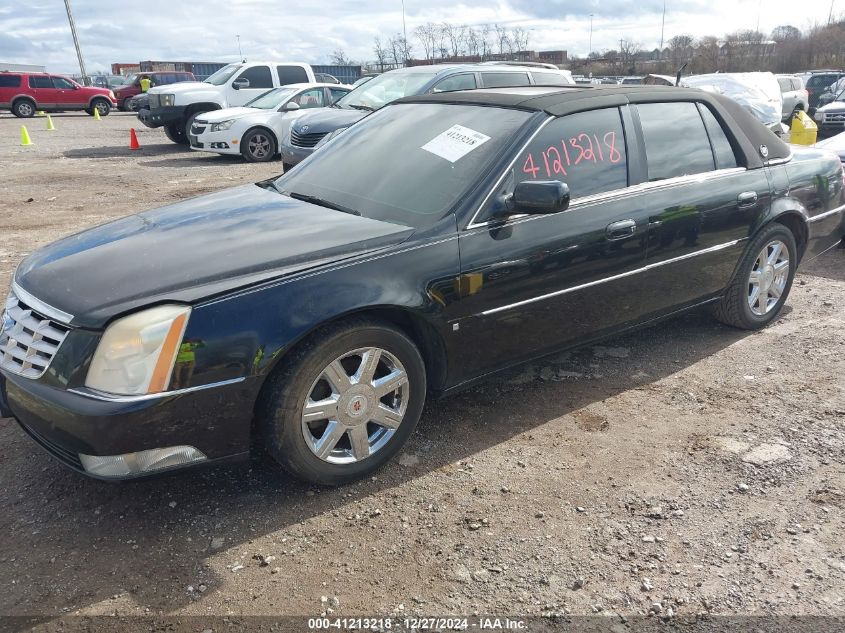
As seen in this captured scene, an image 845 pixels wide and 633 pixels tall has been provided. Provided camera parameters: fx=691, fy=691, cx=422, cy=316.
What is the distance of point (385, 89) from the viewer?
10453 millimetres

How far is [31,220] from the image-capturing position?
27.6 ft

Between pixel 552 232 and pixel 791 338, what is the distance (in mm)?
2407

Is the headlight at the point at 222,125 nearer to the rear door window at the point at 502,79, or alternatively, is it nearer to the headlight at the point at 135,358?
the rear door window at the point at 502,79

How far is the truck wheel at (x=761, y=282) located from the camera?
4.65m

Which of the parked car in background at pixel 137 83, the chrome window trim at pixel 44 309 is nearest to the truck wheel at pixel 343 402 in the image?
the chrome window trim at pixel 44 309

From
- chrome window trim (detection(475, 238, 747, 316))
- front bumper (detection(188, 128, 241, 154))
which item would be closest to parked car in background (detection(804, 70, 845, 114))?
front bumper (detection(188, 128, 241, 154))

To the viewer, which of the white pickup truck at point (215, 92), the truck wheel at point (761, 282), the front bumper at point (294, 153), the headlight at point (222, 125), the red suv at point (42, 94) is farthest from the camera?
the red suv at point (42, 94)

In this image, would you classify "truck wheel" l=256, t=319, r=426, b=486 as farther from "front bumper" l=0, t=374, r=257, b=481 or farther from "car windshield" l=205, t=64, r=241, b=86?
"car windshield" l=205, t=64, r=241, b=86

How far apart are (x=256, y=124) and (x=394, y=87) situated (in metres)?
4.16

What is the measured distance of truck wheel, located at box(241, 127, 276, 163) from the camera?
529 inches

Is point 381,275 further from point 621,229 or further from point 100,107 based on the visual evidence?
point 100,107

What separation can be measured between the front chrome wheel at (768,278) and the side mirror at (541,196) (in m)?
2.19

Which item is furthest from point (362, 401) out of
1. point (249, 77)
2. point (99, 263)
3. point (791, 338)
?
point (249, 77)

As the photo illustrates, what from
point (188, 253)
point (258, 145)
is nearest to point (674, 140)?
point (188, 253)
